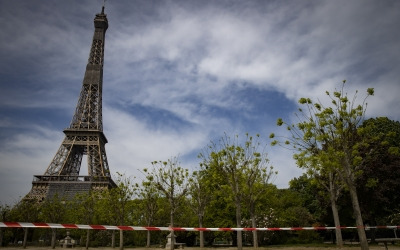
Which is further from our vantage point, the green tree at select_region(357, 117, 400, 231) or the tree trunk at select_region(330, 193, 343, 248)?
the green tree at select_region(357, 117, 400, 231)

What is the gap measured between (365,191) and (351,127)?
1337 cm

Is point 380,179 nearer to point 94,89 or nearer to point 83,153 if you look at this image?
point 83,153

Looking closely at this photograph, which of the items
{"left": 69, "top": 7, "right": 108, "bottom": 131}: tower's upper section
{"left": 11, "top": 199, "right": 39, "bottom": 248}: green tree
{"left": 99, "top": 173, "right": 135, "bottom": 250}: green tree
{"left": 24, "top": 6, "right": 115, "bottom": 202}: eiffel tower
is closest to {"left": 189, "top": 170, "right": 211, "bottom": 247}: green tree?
{"left": 99, "top": 173, "right": 135, "bottom": 250}: green tree

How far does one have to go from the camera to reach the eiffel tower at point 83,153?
1897 inches

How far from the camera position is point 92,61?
2516 inches

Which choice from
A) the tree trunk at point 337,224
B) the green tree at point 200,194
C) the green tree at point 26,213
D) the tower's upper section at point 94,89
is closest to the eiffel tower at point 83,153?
the tower's upper section at point 94,89

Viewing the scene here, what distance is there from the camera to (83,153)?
56438mm

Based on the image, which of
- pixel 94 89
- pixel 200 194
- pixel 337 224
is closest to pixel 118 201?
pixel 200 194

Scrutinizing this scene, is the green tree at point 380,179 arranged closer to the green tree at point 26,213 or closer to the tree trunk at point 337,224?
the tree trunk at point 337,224

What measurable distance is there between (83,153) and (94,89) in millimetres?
14334

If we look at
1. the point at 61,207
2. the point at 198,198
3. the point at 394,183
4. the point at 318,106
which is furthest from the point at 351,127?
the point at 61,207

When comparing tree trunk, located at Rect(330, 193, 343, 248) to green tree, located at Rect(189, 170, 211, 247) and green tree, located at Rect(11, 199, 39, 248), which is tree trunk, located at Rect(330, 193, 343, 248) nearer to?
green tree, located at Rect(189, 170, 211, 247)

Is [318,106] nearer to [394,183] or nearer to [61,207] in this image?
[394,183]

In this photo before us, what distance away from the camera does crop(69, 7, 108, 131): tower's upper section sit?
5550 centimetres
